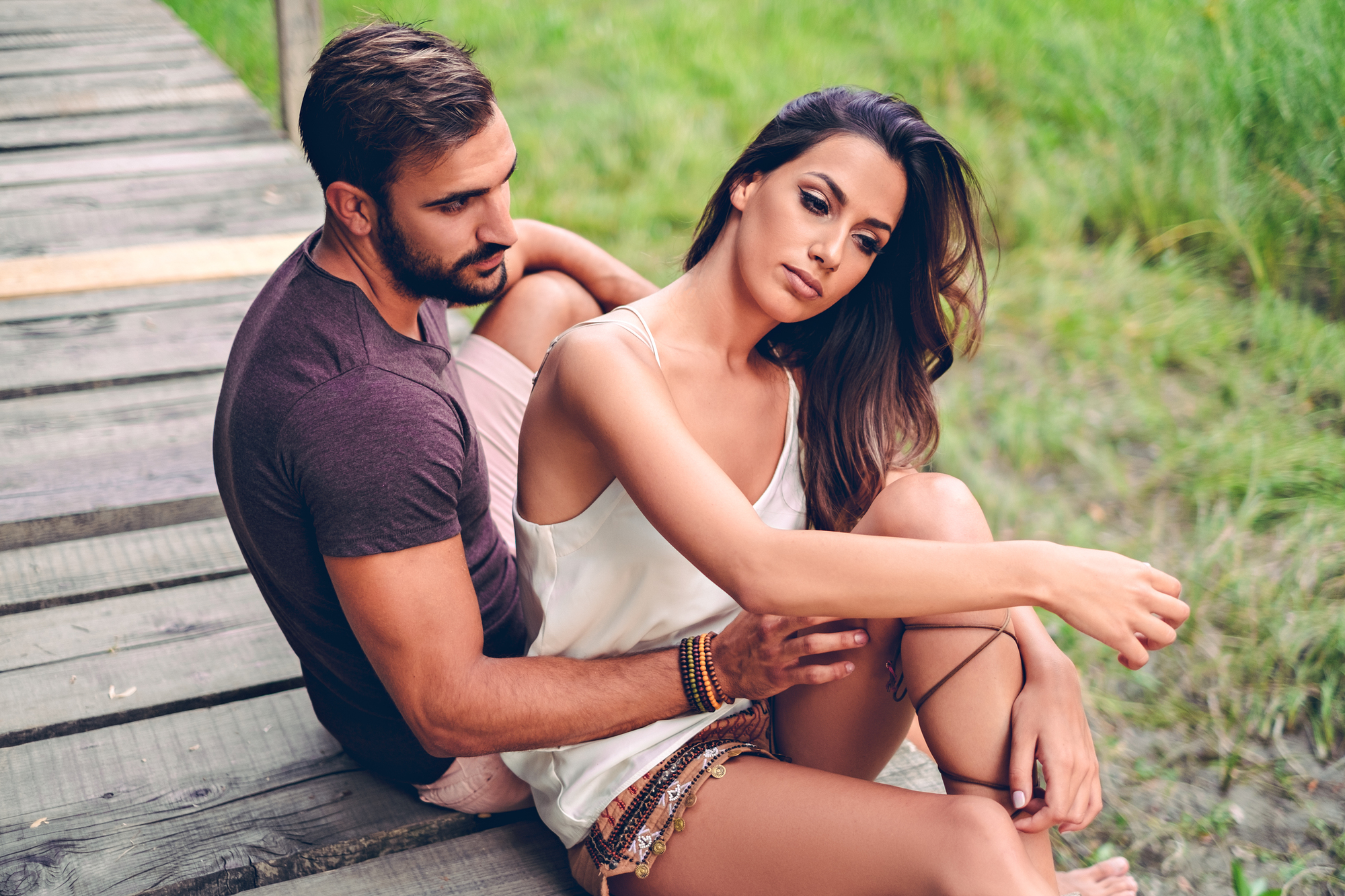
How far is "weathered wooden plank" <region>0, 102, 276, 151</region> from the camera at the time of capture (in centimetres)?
408

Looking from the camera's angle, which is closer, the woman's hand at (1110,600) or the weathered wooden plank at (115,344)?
the woman's hand at (1110,600)

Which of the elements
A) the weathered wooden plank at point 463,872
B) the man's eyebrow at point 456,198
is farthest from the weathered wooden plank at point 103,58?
the weathered wooden plank at point 463,872

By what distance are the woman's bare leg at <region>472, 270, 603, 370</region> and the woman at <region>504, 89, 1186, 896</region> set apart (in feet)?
1.56

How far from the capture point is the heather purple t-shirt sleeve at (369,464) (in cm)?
136

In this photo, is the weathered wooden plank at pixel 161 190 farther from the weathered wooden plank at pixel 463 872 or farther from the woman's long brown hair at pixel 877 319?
the weathered wooden plank at pixel 463 872

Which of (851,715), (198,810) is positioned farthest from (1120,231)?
(198,810)

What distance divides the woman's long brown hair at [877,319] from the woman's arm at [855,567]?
0.46 m

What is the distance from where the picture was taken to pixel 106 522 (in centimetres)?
227

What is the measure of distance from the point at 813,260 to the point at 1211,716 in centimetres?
162

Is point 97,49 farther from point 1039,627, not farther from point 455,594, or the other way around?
point 1039,627

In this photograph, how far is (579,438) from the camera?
62.2 inches

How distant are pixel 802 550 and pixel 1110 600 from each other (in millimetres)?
407

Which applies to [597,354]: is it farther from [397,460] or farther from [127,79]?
[127,79]

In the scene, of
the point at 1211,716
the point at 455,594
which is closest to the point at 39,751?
the point at 455,594
